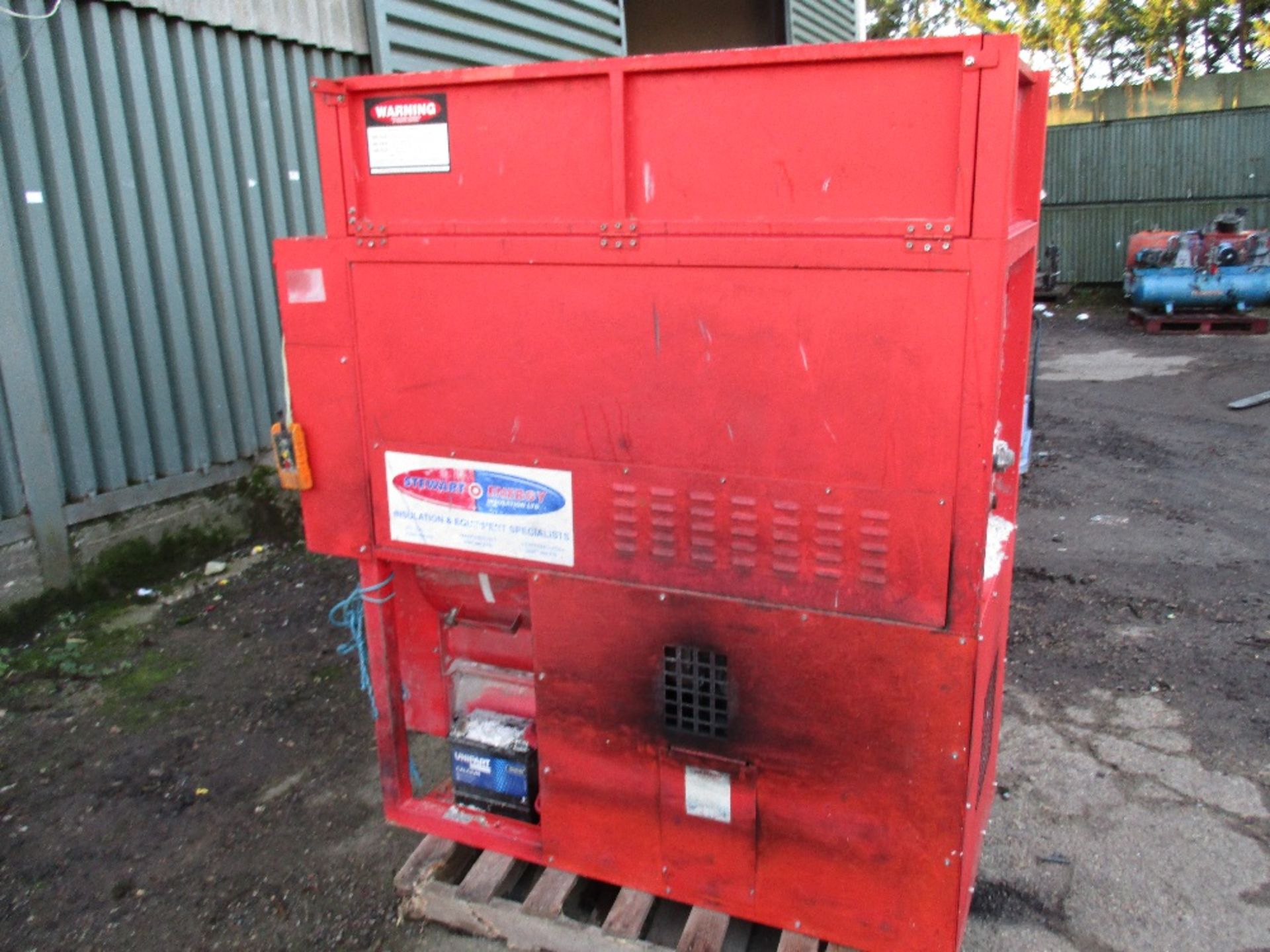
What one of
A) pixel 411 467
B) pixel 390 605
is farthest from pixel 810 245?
pixel 390 605

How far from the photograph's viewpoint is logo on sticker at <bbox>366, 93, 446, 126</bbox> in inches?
98.5

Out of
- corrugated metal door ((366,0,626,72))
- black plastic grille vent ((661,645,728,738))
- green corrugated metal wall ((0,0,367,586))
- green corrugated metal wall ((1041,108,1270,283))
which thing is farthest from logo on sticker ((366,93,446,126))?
green corrugated metal wall ((1041,108,1270,283))

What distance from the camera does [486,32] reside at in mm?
6879

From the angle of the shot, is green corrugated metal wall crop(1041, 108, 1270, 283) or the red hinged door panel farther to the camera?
green corrugated metal wall crop(1041, 108, 1270, 283)

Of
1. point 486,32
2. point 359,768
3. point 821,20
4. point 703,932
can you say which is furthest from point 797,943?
point 821,20

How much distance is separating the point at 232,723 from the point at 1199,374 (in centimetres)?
1017

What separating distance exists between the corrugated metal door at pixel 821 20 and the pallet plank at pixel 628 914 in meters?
7.99

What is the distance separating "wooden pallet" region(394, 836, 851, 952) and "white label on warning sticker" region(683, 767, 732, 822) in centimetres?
35

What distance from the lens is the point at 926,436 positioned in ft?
7.18

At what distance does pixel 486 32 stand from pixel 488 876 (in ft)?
19.1

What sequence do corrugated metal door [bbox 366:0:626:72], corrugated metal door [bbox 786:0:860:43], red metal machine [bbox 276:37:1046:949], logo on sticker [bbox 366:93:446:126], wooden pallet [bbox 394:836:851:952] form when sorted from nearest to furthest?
red metal machine [bbox 276:37:1046:949]
logo on sticker [bbox 366:93:446:126]
wooden pallet [bbox 394:836:851:952]
corrugated metal door [bbox 366:0:626:72]
corrugated metal door [bbox 786:0:860:43]

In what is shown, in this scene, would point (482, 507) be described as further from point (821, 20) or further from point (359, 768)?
point (821, 20)

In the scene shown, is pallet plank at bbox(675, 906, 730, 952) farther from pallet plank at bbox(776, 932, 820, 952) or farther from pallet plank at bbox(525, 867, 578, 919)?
pallet plank at bbox(525, 867, 578, 919)

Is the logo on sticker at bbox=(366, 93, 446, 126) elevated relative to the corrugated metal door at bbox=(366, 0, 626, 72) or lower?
lower
